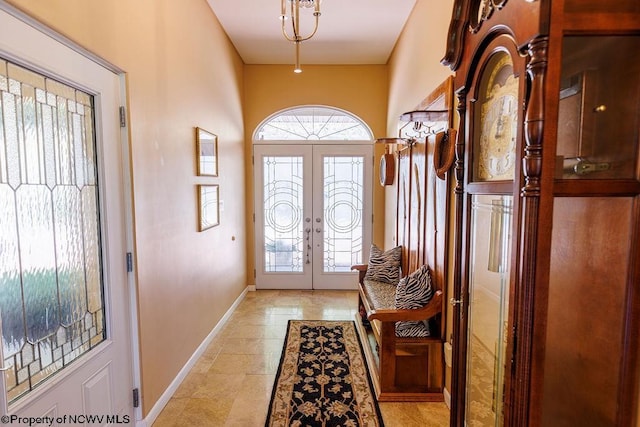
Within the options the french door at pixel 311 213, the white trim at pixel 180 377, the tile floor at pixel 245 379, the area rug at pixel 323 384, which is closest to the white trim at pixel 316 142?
the french door at pixel 311 213

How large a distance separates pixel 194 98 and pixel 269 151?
2124 millimetres

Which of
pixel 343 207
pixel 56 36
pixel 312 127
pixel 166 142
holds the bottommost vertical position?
pixel 343 207

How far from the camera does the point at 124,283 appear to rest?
2.08m

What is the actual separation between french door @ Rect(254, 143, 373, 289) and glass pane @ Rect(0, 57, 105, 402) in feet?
11.3

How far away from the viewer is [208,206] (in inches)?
137

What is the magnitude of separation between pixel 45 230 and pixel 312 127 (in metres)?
4.10

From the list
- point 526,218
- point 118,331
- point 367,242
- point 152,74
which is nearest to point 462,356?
point 526,218

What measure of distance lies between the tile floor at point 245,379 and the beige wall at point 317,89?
2.75m

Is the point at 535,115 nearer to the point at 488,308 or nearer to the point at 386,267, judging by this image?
the point at 488,308

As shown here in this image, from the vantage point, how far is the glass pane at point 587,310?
3.37ft

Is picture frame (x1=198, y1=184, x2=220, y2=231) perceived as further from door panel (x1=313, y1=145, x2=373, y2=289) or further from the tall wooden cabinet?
the tall wooden cabinet

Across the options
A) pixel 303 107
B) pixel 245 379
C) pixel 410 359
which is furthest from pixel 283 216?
pixel 410 359

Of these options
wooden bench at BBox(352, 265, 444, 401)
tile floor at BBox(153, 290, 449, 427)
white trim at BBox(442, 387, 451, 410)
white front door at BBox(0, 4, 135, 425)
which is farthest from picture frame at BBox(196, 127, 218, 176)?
white trim at BBox(442, 387, 451, 410)

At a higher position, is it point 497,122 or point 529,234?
point 497,122
